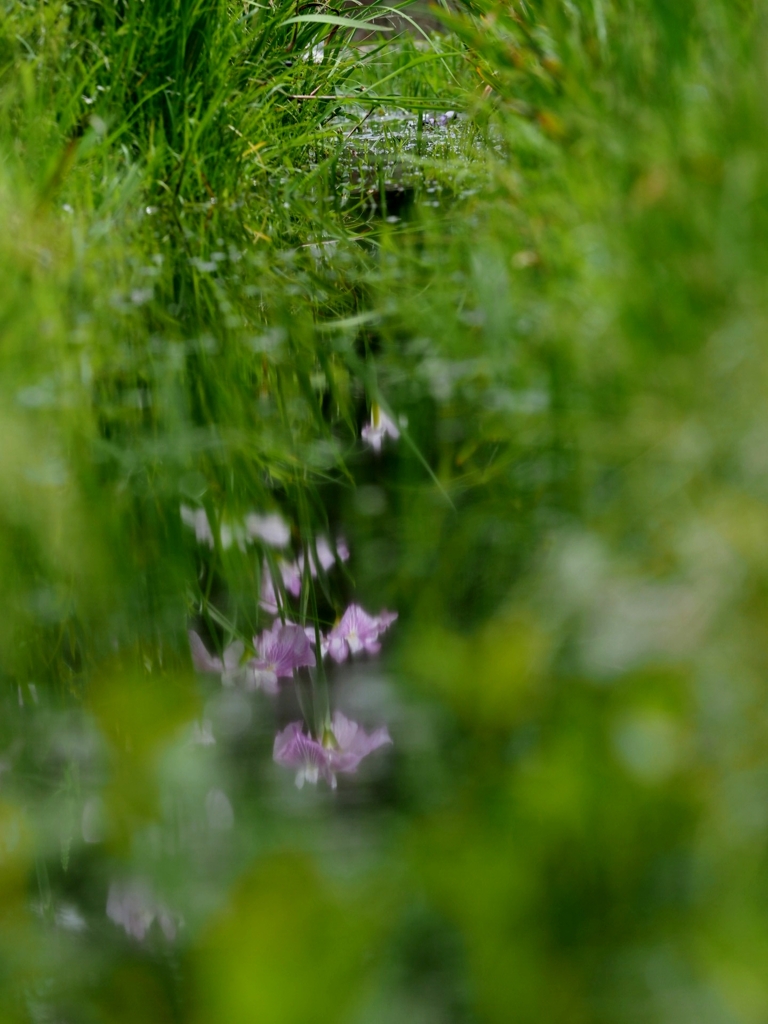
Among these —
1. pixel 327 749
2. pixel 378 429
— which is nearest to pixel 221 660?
pixel 327 749

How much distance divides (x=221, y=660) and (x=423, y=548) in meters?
0.21

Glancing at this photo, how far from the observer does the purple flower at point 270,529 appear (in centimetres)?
105

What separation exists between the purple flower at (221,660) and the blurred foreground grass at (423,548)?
17 millimetres

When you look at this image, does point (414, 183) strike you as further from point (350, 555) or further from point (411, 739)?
point (411, 739)

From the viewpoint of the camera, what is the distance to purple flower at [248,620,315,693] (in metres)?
0.86

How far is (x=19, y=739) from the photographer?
751 millimetres

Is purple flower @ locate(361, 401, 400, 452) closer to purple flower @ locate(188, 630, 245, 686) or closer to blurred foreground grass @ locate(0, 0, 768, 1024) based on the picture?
blurred foreground grass @ locate(0, 0, 768, 1024)

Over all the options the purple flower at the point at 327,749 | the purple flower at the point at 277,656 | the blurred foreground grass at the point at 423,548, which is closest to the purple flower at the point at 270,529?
the blurred foreground grass at the point at 423,548

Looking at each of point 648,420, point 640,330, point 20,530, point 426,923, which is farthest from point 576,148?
point 426,923

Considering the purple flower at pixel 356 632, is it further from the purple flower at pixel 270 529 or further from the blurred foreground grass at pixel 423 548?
the purple flower at pixel 270 529

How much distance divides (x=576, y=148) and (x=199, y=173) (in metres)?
0.97

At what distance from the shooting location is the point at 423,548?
979mm

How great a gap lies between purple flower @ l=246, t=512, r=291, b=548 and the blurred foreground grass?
16 mm

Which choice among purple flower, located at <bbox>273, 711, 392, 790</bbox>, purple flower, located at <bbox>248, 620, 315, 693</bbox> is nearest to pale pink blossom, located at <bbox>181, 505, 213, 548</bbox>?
purple flower, located at <bbox>248, 620, 315, 693</bbox>
